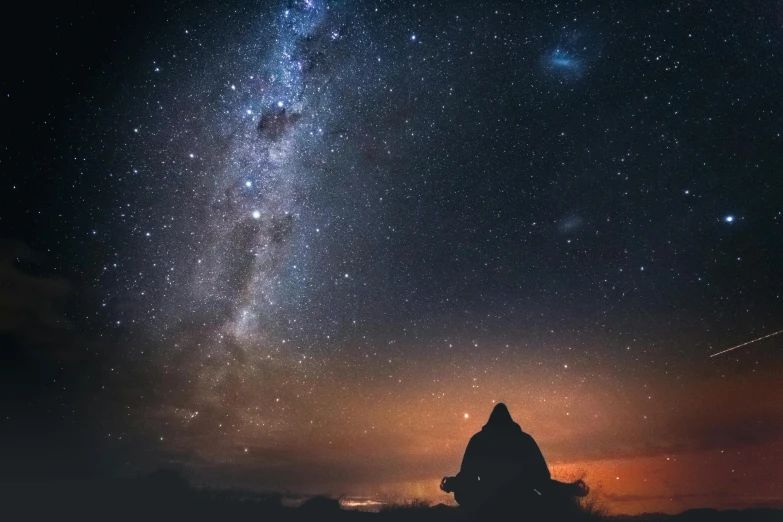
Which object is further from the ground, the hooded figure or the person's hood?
the person's hood

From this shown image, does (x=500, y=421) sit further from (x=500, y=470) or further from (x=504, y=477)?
(x=504, y=477)

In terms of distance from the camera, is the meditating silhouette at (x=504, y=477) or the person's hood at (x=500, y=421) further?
the person's hood at (x=500, y=421)

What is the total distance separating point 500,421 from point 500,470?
1616mm

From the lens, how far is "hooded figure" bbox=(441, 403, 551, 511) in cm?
1334

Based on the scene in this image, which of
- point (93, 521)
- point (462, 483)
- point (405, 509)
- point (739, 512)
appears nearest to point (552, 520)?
point (462, 483)

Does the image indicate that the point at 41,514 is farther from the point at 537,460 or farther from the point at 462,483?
the point at 537,460

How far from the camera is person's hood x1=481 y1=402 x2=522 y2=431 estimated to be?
575 inches

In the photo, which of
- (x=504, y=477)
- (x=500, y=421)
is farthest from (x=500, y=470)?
(x=500, y=421)

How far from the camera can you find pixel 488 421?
15016mm

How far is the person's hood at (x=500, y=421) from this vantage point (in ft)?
47.9

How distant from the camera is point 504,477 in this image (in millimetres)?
13586

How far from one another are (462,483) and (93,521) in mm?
16685

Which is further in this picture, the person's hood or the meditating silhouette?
the person's hood

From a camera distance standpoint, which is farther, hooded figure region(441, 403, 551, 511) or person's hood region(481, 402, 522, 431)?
person's hood region(481, 402, 522, 431)
